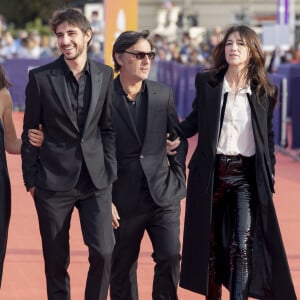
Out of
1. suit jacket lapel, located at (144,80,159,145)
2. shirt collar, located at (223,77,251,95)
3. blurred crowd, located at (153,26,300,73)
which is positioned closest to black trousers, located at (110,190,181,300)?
suit jacket lapel, located at (144,80,159,145)

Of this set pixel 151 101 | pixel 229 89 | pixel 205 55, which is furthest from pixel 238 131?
pixel 205 55

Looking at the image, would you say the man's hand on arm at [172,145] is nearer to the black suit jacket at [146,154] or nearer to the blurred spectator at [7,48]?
the black suit jacket at [146,154]

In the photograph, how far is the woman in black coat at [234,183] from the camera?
22.8 feet

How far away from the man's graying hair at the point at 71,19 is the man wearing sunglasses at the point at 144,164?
1.32ft

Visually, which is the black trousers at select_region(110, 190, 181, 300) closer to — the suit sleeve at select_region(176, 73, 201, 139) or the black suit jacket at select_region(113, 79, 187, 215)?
the black suit jacket at select_region(113, 79, 187, 215)

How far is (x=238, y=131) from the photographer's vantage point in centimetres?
697

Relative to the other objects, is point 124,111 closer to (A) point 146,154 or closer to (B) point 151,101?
(B) point 151,101

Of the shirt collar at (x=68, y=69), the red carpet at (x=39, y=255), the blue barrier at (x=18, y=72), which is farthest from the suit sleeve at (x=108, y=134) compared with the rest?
the blue barrier at (x=18, y=72)

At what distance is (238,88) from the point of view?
7.08m

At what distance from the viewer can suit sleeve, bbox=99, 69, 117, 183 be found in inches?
255

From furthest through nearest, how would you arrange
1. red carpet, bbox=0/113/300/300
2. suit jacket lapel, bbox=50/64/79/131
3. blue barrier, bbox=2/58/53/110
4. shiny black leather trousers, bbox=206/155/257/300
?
blue barrier, bbox=2/58/53/110, red carpet, bbox=0/113/300/300, shiny black leather trousers, bbox=206/155/257/300, suit jacket lapel, bbox=50/64/79/131

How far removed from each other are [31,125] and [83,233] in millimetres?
657

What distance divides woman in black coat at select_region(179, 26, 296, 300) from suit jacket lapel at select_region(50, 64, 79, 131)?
944 millimetres

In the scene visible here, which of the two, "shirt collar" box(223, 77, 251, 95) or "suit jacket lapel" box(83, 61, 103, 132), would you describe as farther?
"shirt collar" box(223, 77, 251, 95)
